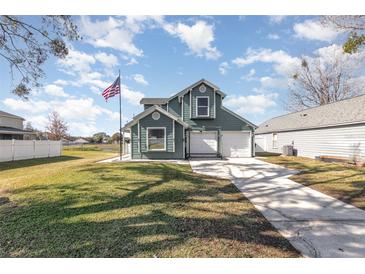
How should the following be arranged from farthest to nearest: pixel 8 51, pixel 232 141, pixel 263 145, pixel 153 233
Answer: pixel 263 145 → pixel 232 141 → pixel 8 51 → pixel 153 233

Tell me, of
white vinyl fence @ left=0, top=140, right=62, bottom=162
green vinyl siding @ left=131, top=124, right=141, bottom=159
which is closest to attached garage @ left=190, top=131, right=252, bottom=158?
green vinyl siding @ left=131, top=124, right=141, bottom=159

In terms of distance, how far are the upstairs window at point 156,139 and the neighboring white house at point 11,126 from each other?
60.5 feet

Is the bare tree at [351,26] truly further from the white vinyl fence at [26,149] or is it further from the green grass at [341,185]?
the white vinyl fence at [26,149]

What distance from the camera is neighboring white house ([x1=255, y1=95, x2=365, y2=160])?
12.3 m

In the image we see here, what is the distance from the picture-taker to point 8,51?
6.83 meters

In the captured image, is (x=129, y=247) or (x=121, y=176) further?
(x=121, y=176)

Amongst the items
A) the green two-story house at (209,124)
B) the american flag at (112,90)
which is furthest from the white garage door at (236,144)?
the american flag at (112,90)

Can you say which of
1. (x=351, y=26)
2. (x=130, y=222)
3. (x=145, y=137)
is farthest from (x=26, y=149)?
(x=351, y=26)

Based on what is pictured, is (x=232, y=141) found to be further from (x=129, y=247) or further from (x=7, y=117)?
(x=7, y=117)

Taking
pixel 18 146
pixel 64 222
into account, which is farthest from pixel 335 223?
pixel 18 146

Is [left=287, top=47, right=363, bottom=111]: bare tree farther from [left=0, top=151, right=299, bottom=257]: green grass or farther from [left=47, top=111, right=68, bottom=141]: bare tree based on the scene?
[left=47, top=111, right=68, bottom=141]: bare tree

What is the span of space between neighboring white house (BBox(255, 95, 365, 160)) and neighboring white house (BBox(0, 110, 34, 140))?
98.0ft
